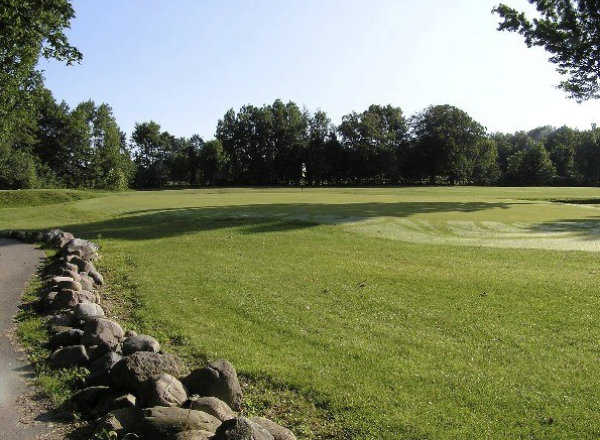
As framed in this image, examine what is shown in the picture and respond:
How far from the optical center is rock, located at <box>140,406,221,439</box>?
4.25 metres

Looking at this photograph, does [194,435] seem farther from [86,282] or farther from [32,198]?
[32,198]

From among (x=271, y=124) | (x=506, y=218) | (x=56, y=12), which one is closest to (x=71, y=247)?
(x=56, y=12)

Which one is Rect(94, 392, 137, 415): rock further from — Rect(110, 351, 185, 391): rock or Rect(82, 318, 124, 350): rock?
Rect(82, 318, 124, 350): rock

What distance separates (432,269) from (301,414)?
7.80 metres

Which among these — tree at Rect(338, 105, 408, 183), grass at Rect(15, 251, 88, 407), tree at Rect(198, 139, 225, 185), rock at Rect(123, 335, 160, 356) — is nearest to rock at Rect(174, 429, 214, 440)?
grass at Rect(15, 251, 88, 407)

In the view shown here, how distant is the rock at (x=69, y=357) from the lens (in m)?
6.39

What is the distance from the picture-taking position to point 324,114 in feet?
352

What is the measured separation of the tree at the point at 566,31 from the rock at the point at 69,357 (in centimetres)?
3716

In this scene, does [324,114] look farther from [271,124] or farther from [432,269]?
[432,269]

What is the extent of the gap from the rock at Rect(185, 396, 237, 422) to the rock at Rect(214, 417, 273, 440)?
65cm

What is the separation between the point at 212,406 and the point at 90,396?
1601 mm

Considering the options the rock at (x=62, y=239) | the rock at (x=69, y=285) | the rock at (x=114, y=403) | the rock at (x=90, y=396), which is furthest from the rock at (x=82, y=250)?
the rock at (x=114, y=403)

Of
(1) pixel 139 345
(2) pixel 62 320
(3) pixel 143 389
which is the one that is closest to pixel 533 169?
(2) pixel 62 320

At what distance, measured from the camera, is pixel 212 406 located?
4773 mm
